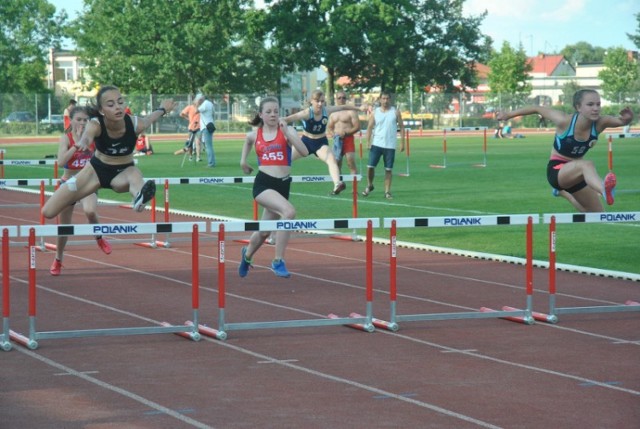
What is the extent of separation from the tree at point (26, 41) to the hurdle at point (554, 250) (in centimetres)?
8437

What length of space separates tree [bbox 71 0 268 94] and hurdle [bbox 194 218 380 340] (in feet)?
215

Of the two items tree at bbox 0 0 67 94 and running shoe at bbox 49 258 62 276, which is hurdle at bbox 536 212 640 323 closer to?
running shoe at bbox 49 258 62 276

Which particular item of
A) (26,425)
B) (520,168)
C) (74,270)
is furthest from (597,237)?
(520,168)

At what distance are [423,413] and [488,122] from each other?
2707 inches

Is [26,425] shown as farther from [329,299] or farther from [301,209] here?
[301,209]

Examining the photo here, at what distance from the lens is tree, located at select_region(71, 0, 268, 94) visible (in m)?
74.9

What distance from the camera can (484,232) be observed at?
17516 mm

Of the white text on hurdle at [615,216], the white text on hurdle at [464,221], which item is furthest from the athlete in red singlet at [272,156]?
the white text on hurdle at [615,216]

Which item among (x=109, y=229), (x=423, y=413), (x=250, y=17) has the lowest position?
(x=423, y=413)

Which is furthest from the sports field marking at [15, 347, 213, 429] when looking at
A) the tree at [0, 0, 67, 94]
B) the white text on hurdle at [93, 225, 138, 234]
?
the tree at [0, 0, 67, 94]

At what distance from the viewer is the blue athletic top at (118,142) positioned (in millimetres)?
10938

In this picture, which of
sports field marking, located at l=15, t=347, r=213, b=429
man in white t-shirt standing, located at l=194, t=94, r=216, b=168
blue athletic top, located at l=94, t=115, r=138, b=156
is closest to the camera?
sports field marking, located at l=15, t=347, r=213, b=429

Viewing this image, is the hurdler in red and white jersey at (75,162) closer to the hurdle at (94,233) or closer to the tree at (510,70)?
the hurdle at (94,233)

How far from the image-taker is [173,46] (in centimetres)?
7469
